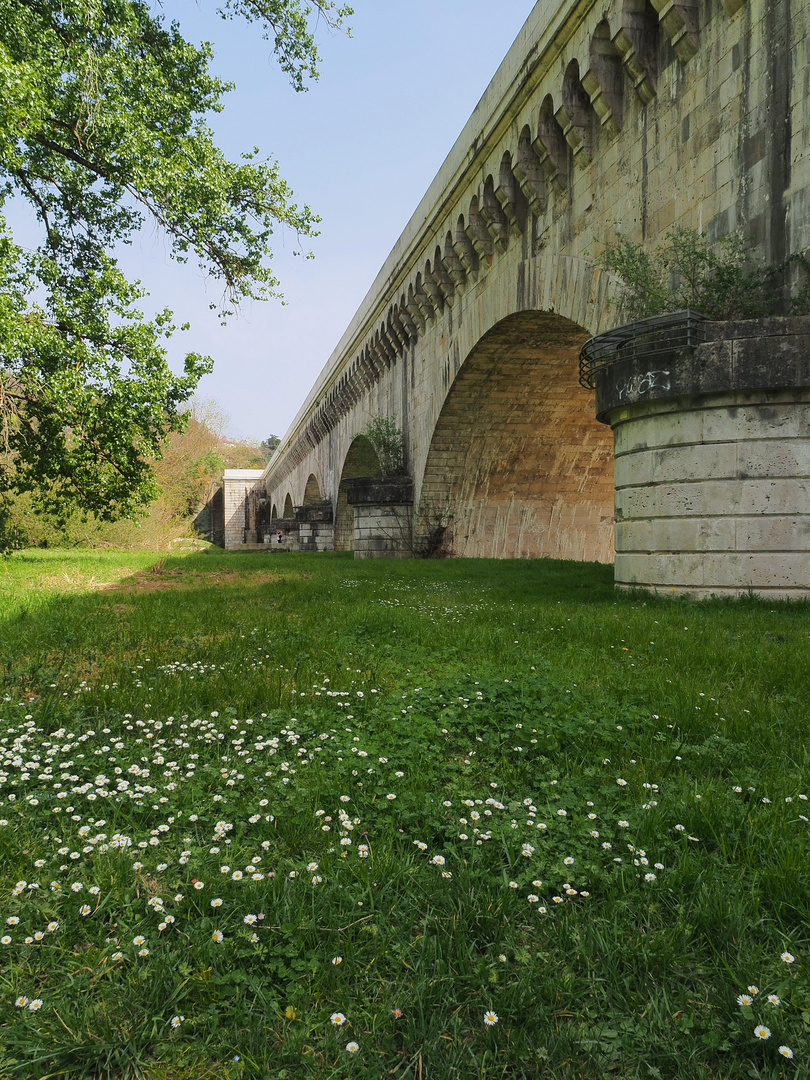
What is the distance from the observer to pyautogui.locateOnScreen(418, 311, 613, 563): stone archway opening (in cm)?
1373

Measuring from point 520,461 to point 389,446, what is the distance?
11.5 ft

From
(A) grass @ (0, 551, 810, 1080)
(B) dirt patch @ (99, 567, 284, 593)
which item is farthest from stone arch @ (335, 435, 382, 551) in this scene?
(A) grass @ (0, 551, 810, 1080)

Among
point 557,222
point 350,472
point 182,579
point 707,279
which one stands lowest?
point 182,579

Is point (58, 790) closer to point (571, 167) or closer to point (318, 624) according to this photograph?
point (318, 624)

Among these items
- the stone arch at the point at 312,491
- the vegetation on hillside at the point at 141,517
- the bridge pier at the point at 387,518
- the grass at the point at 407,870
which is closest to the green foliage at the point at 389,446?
the bridge pier at the point at 387,518

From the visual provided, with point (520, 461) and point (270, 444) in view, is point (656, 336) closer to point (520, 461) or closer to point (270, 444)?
point (520, 461)

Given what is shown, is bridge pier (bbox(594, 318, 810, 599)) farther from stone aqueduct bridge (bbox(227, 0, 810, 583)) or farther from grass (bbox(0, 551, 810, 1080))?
grass (bbox(0, 551, 810, 1080))

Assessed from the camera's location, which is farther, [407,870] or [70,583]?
[70,583]

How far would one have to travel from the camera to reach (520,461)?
16.0 m

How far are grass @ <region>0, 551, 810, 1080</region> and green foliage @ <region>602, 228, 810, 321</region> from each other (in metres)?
3.53

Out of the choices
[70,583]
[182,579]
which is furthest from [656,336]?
[70,583]

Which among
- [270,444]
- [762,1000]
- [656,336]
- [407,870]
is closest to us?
[762,1000]

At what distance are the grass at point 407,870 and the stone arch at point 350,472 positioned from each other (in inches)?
813

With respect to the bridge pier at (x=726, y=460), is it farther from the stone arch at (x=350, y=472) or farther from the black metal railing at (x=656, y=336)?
the stone arch at (x=350, y=472)
